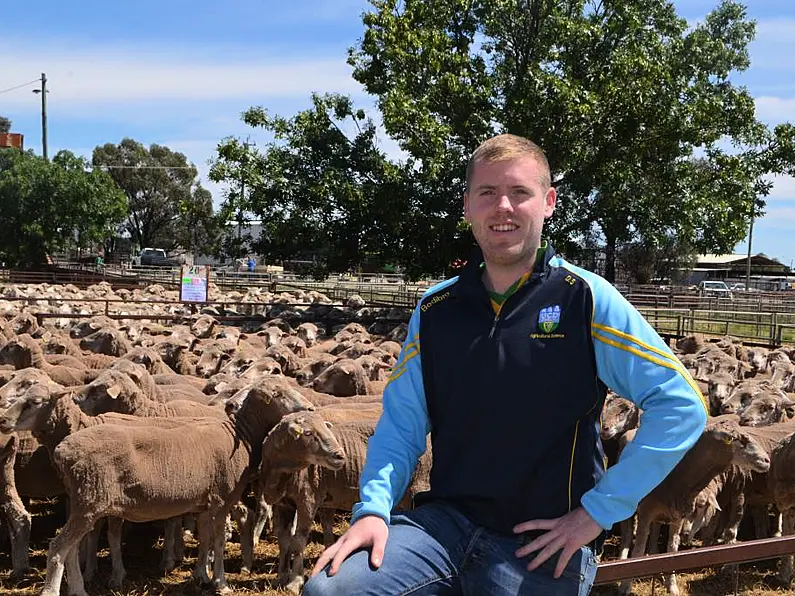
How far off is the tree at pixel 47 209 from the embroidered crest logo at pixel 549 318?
49305mm

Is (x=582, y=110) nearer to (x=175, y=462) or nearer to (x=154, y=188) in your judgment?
(x=175, y=462)

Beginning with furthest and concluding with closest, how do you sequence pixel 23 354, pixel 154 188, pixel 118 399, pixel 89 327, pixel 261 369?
pixel 154 188 → pixel 89 327 → pixel 23 354 → pixel 261 369 → pixel 118 399

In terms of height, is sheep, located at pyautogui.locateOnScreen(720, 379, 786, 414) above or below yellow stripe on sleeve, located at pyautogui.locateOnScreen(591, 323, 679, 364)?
below

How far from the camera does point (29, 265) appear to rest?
159 ft

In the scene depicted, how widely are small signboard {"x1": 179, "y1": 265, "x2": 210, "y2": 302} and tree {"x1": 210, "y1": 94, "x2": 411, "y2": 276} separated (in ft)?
11.2

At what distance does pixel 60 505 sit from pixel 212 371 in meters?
4.24

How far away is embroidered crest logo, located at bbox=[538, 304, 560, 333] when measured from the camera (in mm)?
2511

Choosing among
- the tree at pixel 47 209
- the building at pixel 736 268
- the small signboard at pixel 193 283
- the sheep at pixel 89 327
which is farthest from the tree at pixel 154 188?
the sheep at pixel 89 327

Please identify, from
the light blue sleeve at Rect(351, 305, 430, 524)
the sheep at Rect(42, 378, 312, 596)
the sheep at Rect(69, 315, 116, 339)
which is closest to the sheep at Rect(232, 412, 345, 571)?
the sheep at Rect(42, 378, 312, 596)

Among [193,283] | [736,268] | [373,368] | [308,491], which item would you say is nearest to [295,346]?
[373,368]

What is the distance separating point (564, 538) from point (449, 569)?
1.15ft

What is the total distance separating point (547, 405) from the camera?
2.46m

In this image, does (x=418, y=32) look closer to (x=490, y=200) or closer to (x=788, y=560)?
(x=788, y=560)

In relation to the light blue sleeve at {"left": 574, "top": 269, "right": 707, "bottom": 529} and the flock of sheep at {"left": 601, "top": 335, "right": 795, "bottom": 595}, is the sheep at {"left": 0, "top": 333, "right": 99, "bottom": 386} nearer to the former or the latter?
the flock of sheep at {"left": 601, "top": 335, "right": 795, "bottom": 595}
